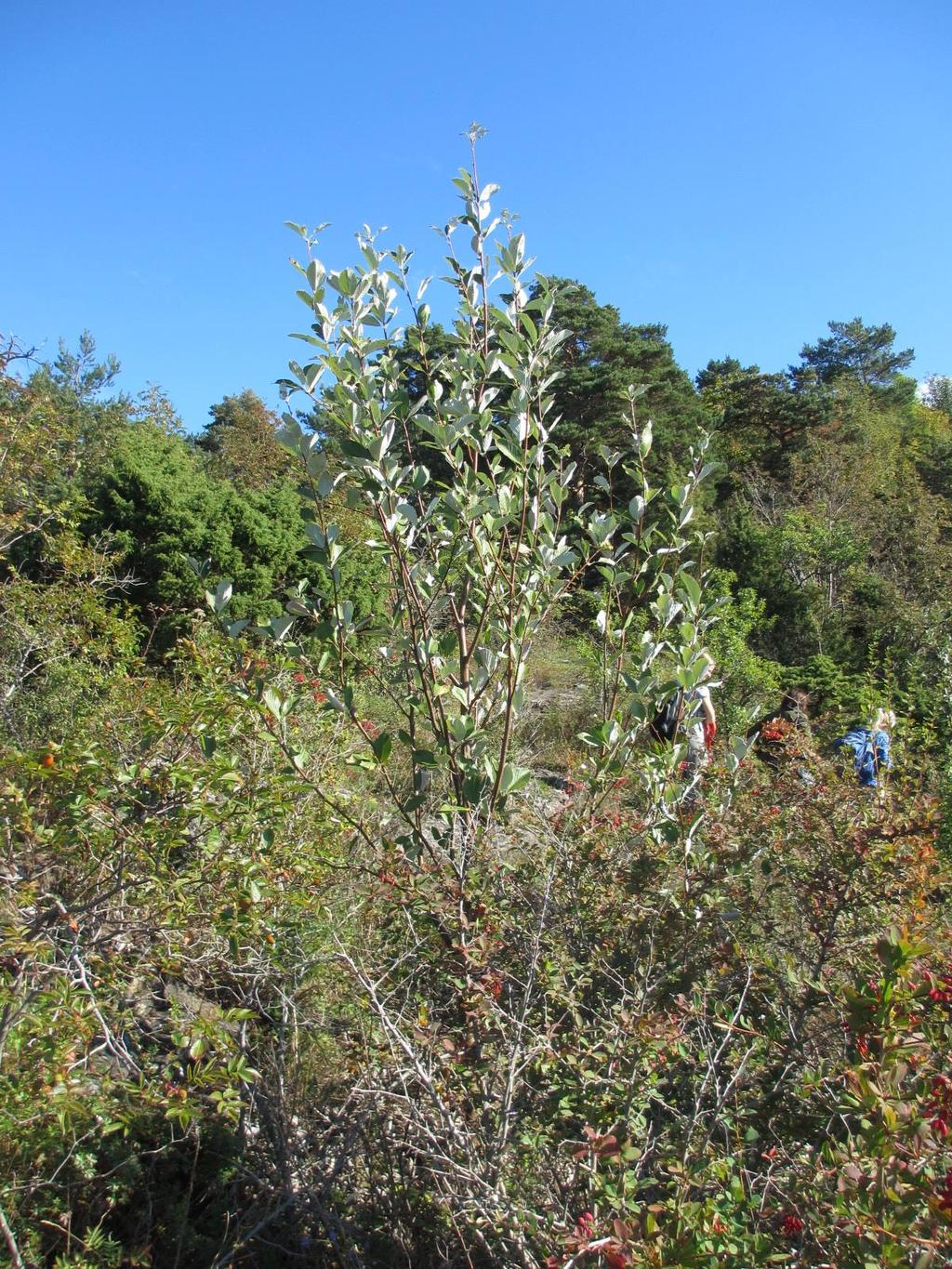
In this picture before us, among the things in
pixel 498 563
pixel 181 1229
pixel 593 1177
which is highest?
pixel 498 563

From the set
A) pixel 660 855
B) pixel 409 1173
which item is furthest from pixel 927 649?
pixel 409 1173

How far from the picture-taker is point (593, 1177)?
1511mm

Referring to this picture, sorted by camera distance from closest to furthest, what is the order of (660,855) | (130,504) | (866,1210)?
1. (866,1210)
2. (660,855)
3. (130,504)

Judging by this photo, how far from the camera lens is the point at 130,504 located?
9172mm

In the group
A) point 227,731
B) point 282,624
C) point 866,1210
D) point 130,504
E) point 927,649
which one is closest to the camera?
point 866,1210

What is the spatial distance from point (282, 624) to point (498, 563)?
63 centimetres

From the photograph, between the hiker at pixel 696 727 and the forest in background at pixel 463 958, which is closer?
the forest in background at pixel 463 958

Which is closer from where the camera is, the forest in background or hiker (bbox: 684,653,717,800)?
the forest in background

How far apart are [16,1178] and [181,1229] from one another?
43 centimetres

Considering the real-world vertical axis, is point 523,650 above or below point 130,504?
below

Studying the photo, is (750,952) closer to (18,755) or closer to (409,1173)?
(409,1173)

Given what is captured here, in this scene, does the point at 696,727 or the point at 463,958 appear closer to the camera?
the point at 463,958

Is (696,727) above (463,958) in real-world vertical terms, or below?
above

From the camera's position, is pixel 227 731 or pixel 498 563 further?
pixel 227 731
